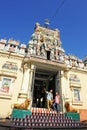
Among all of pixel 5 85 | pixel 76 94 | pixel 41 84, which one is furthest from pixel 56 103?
pixel 41 84

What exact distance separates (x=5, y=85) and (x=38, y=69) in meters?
3.38

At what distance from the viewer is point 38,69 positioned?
37.0ft

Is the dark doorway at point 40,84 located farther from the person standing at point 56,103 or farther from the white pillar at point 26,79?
the person standing at point 56,103

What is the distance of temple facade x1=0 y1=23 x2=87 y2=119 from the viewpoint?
30.0ft

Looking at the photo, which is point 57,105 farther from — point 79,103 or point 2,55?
point 2,55

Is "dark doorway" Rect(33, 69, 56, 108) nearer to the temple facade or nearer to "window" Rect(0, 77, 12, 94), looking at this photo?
the temple facade

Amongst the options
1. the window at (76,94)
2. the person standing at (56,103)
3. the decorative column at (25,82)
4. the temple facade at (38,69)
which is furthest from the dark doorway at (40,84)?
the person standing at (56,103)

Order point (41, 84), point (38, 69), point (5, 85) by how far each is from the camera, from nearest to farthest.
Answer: point (5, 85) → point (38, 69) → point (41, 84)

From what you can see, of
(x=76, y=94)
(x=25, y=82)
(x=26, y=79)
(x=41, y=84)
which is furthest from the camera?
(x=41, y=84)

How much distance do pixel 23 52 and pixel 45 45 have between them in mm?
2251

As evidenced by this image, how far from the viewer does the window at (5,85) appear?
8.93m

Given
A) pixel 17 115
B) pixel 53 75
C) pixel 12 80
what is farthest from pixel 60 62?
pixel 17 115

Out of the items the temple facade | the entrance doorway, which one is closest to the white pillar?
the temple facade

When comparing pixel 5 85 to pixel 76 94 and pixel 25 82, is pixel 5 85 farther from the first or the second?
pixel 76 94
